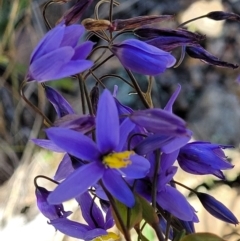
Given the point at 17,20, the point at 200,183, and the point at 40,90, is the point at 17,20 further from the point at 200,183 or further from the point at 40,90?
the point at 200,183

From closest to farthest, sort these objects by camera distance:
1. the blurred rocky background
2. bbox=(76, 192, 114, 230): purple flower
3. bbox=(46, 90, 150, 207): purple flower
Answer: bbox=(46, 90, 150, 207): purple flower → bbox=(76, 192, 114, 230): purple flower → the blurred rocky background

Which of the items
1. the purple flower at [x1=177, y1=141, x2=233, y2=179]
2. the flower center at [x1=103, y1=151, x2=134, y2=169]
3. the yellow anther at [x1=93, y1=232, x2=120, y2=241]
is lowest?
the yellow anther at [x1=93, y1=232, x2=120, y2=241]

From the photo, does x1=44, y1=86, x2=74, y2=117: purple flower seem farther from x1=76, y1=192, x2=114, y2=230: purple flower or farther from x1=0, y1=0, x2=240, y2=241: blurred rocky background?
x1=0, y1=0, x2=240, y2=241: blurred rocky background

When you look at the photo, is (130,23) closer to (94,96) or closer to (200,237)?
(94,96)

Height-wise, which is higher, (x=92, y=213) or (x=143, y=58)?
(x=143, y=58)

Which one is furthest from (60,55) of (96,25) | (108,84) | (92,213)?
(108,84)

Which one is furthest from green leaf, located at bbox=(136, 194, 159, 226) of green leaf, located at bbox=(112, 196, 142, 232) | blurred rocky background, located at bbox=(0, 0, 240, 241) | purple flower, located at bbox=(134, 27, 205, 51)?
blurred rocky background, located at bbox=(0, 0, 240, 241)

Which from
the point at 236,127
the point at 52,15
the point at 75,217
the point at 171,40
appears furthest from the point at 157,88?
the point at 171,40
